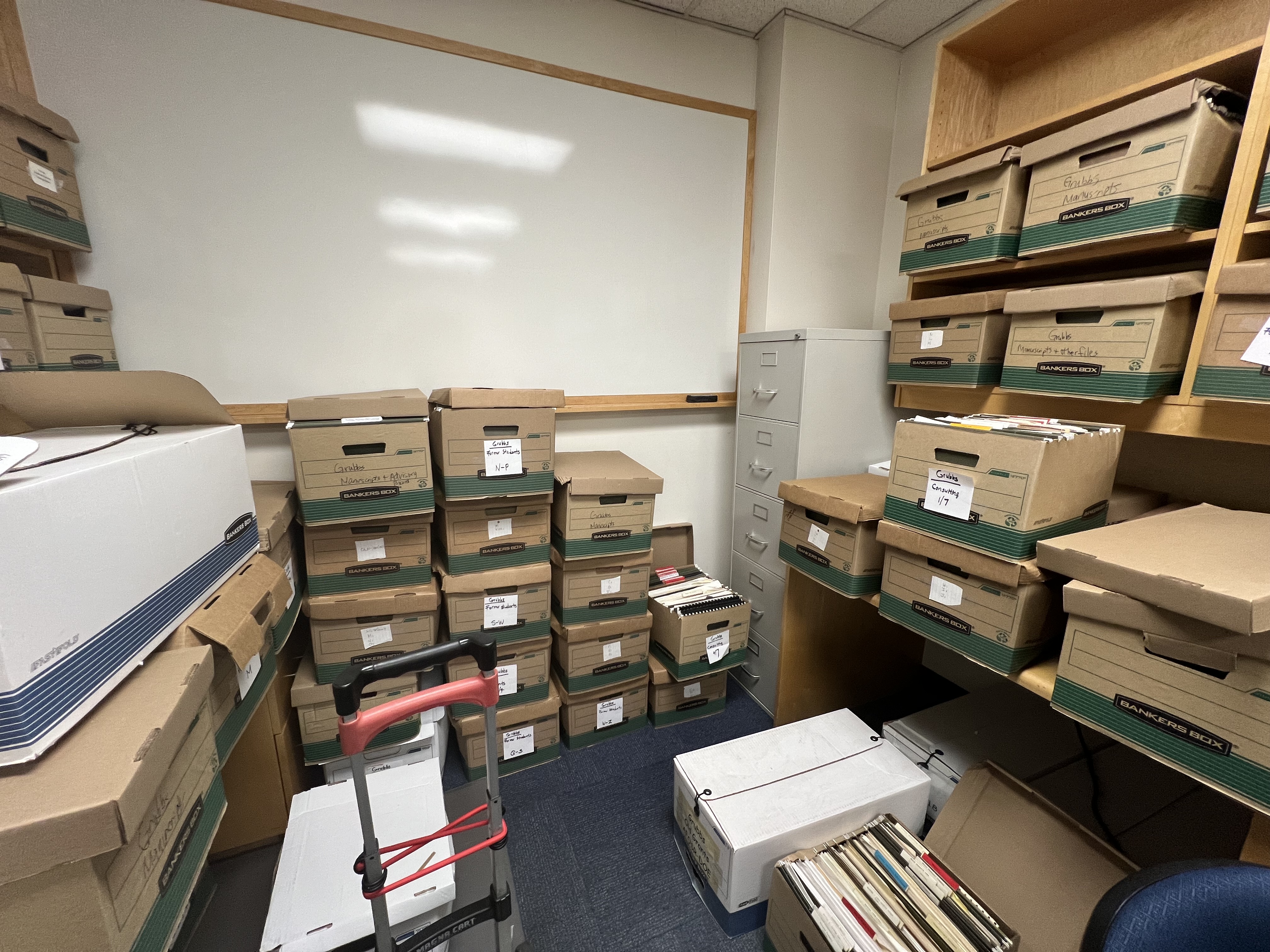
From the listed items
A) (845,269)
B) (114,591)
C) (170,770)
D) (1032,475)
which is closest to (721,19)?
(845,269)

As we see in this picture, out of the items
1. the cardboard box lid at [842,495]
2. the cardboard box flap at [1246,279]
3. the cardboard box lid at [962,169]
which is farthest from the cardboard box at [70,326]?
the cardboard box flap at [1246,279]

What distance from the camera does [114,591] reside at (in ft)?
2.38

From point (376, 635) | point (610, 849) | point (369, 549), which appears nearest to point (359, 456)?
point (369, 549)

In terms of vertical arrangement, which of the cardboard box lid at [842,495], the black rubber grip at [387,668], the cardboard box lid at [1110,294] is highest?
the cardboard box lid at [1110,294]

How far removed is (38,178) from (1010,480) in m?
2.44

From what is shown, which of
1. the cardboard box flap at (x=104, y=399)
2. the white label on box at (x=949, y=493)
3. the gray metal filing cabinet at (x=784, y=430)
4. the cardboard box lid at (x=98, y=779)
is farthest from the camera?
the gray metal filing cabinet at (x=784, y=430)

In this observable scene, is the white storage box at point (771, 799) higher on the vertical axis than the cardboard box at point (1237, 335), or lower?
lower

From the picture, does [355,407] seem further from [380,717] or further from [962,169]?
[962,169]

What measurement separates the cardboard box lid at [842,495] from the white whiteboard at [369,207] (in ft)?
2.72

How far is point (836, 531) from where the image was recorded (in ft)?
5.09

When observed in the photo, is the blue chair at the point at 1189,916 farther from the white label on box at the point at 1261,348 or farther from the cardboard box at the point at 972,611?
the white label on box at the point at 1261,348

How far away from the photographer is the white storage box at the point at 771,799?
125 cm

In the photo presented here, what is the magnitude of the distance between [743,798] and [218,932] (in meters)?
1.30

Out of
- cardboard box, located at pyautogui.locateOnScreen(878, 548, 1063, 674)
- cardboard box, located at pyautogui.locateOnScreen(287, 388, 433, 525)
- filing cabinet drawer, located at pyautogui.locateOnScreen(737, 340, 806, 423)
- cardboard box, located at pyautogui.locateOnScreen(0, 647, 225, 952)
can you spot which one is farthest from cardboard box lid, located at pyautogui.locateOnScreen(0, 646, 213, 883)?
filing cabinet drawer, located at pyautogui.locateOnScreen(737, 340, 806, 423)
